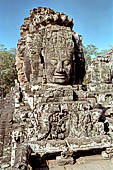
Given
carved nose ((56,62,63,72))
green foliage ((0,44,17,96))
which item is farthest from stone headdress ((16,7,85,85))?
green foliage ((0,44,17,96))

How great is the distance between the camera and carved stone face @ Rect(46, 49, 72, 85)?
3.51 metres

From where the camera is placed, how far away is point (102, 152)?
2859 millimetres

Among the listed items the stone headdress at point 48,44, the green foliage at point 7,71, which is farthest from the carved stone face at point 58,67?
the green foliage at point 7,71

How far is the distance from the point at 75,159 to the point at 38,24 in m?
3.69

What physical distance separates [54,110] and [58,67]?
1.12m

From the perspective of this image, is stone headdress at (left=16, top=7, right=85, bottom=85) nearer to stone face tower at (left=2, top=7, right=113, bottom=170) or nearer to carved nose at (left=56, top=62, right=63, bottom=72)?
stone face tower at (left=2, top=7, right=113, bottom=170)

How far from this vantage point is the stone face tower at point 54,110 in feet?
8.80

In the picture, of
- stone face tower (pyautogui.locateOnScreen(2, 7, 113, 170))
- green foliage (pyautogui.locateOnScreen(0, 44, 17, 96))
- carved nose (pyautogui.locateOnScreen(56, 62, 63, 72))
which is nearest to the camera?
stone face tower (pyautogui.locateOnScreen(2, 7, 113, 170))

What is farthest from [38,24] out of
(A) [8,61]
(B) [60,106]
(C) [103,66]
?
(A) [8,61]

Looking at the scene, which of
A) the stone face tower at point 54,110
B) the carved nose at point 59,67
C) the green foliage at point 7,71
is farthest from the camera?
the green foliage at point 7,71

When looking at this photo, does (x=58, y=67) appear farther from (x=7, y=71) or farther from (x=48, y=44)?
(x=7, y=71)

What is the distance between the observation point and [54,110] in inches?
119

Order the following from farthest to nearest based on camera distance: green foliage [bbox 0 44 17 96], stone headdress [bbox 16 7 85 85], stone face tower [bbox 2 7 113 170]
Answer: green foliage [bbox 0 44 17 96] < stone headdress [bbox 16 7 85 85] < stone face tower [bbox 2 7 113 170]

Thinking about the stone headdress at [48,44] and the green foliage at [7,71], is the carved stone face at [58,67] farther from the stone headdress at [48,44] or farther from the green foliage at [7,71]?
the green foliage at [7,71]
